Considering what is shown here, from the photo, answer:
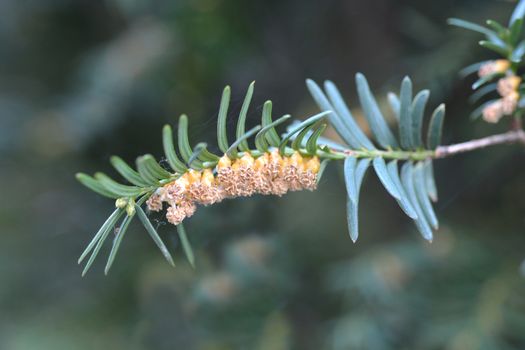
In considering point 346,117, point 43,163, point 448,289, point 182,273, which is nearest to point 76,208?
point 43,163

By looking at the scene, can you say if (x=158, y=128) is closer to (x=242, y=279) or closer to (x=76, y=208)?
(x=76, y=208)

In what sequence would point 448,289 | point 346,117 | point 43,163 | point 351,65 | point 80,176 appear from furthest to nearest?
point 43,163 → point 351,65 → point 448,289 → point 346,117 → point 80,176

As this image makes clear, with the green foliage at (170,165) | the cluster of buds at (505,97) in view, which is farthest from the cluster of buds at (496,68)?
the green foliage at (170,165)

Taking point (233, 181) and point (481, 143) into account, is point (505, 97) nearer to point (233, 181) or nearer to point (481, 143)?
point (481, 143)

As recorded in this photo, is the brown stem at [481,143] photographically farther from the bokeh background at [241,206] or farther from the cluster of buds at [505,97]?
the bokeh background at [241,206]

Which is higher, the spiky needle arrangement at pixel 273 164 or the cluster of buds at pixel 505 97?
the spiky needle arrangement at pixel 273 164

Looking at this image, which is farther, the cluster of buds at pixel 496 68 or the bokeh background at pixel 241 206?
the bokeh background at pixel 241 206
